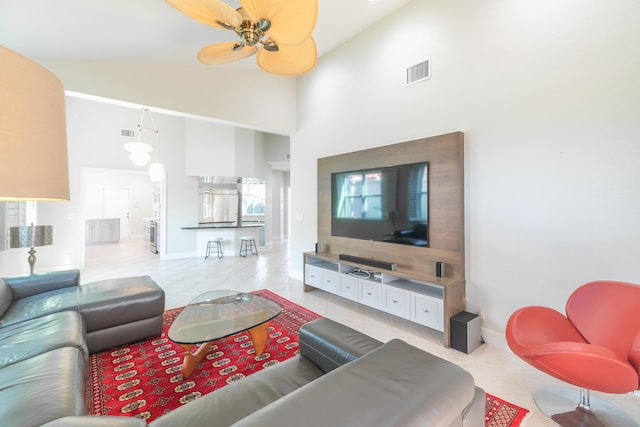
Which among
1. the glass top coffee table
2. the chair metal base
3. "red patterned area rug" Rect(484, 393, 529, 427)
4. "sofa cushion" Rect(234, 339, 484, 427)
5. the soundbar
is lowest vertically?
"red patterned area rug" Rect(484, 393, 529, 427)

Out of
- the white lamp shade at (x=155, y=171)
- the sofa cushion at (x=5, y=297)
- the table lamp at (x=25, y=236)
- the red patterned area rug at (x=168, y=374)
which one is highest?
the white lamp shade at (x=155, y=171)

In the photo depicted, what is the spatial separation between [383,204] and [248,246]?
580 centimetres

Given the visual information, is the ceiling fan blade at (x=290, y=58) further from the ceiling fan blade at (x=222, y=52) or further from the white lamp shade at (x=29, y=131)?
the white lamp shade at (x=29, y=131)

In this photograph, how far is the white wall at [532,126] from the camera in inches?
83.3

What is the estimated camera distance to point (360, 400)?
0.82 metres

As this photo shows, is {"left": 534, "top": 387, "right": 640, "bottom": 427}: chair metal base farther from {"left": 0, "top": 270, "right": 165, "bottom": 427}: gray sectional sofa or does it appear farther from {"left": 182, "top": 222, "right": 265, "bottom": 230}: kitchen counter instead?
{"left": 182, "top": 222, "right": 265, "bottom": 230}: kitchen counter

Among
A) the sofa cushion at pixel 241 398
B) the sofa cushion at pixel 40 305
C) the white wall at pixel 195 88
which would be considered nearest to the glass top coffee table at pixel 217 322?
the sofa cushion at pixel 241 398

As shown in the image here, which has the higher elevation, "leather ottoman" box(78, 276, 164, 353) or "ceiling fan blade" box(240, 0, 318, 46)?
"ceiling fan blade" box(240, 0, 318, 46)

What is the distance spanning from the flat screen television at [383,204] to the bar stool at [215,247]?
15.1 feet

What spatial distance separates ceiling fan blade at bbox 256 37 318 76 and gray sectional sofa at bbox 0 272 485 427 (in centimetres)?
224

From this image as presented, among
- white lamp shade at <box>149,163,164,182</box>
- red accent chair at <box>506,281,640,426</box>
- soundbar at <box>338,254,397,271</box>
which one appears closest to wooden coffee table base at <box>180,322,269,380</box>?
soundbar at <box>338,254,397,271</box>

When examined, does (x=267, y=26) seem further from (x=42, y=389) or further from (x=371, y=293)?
(x=371, y=293)

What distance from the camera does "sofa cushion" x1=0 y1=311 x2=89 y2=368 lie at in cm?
172

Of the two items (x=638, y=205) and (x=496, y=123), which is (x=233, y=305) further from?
(x=638, y=205)
